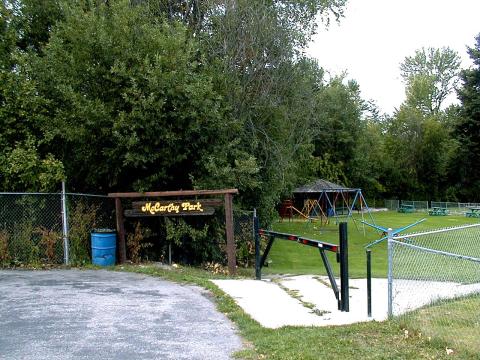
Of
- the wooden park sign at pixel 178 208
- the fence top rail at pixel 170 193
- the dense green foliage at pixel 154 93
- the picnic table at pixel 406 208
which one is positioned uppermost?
the dense green foliage at pixel 154 93

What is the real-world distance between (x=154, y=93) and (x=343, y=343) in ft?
28.0

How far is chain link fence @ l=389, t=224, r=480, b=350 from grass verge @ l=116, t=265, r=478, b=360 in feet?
0.80

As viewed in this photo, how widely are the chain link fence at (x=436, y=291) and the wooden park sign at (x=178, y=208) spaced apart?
15.3ft

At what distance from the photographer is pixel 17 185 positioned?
13719 mm

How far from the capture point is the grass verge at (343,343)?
5.75 m

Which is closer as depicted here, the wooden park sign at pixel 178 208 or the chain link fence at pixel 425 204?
the wooden park sign at pixel 178 208

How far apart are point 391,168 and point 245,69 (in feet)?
172

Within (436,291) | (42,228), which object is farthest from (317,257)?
(436,291)

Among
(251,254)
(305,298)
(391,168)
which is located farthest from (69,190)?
(391,168)

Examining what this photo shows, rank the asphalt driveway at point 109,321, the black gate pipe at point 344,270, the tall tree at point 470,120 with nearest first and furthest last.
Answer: the asphalt driveway at point 109,321 → the black gate pipe at point 344,270 → the tall tree at point 470,120

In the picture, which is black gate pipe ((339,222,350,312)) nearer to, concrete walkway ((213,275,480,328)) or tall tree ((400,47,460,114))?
concrete walkway ((213,275,480,328))

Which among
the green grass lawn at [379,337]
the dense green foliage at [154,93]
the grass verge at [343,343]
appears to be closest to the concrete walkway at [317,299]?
the green grass lawn at [379,337]

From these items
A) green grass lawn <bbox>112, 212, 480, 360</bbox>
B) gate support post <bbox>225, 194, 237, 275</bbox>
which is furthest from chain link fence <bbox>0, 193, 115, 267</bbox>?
green grass lawn <bbox>112, 212, 480, 360</bbox>

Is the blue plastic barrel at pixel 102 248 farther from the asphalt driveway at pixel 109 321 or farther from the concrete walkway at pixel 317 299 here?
the concrete walkway at pixel 317 299
